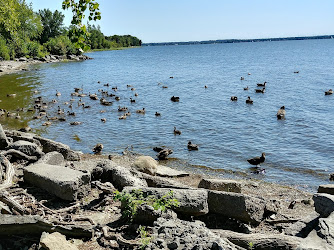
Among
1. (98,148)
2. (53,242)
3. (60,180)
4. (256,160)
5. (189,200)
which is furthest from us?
(98,148)

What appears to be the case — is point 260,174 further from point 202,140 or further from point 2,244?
point 2,244

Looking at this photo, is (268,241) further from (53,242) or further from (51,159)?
(51,159)

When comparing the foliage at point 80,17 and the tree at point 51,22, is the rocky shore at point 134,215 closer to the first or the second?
the foliage at point 80,17

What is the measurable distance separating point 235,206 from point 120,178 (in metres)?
3.43

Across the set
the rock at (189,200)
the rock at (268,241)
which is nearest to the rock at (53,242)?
the rock at (189,200)

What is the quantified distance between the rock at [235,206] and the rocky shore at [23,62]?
5820cm

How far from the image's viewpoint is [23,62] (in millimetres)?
78625

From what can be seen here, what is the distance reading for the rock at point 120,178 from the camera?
9.53 meters

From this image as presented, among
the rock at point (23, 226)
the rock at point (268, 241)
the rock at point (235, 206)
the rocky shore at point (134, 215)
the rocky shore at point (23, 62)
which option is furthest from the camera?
the rocky shore at point (23, 62)

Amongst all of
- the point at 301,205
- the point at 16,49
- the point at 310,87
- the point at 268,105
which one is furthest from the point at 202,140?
the point at 16,49

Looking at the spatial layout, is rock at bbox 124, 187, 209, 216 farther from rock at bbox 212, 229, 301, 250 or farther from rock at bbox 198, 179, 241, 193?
rock at bbox 198, 179, 241, 193

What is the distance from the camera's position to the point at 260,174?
15.9 meters

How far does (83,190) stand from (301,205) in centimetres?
779

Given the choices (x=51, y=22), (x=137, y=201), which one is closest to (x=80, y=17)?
(x=137, y=201)
